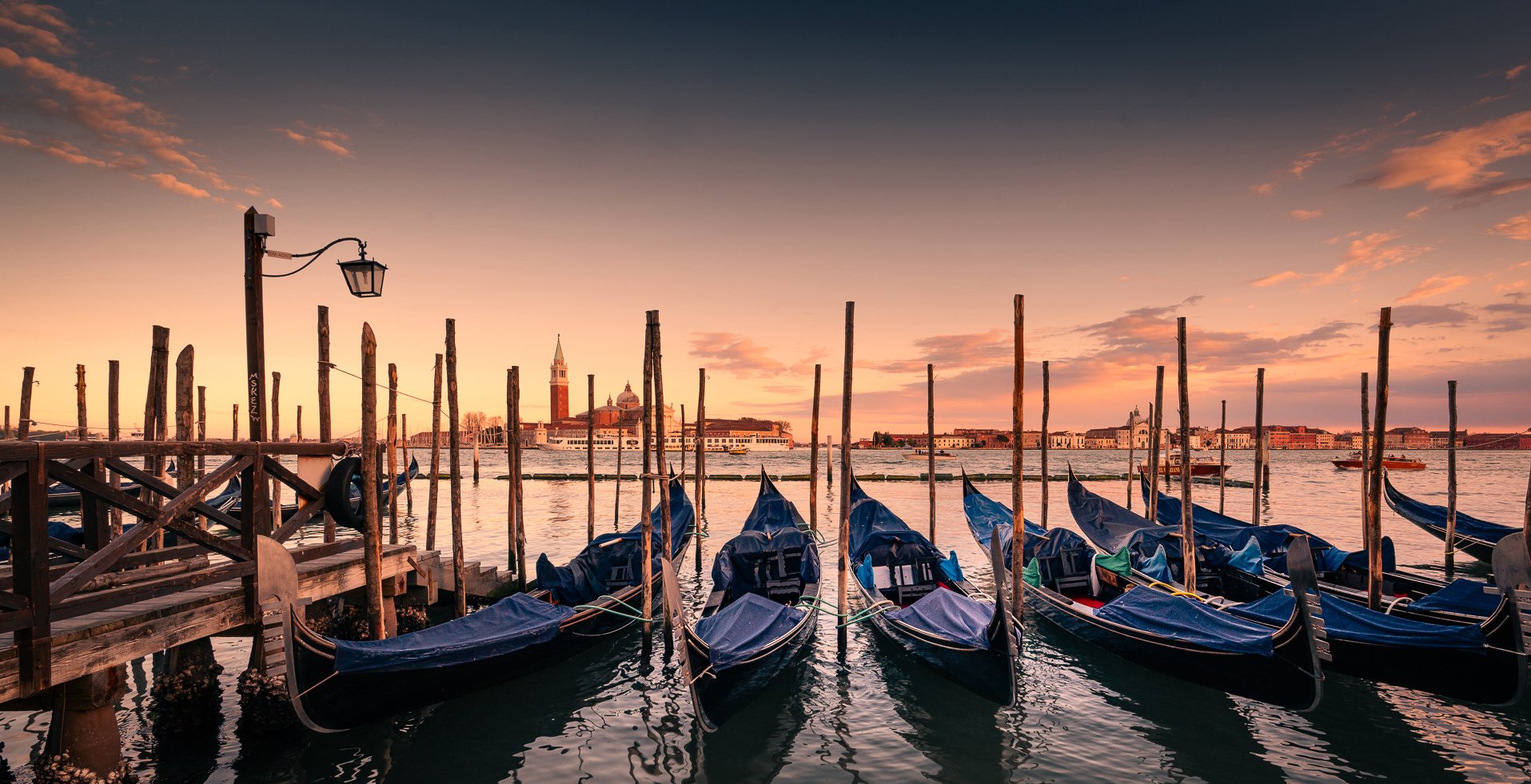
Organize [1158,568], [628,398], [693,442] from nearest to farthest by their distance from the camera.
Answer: [1158,568] → [693,442] → [628,398]

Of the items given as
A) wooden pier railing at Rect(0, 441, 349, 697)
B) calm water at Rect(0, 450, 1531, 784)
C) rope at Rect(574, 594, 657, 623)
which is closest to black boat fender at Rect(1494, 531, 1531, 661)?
calm water at Rect(0, 450, 1531, 784)

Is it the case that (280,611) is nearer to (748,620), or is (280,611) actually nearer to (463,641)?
(463,641)

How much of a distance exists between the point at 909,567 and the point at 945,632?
11.7 feet

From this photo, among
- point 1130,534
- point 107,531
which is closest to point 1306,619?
point 1130,534

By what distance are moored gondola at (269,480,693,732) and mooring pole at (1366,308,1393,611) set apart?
33.0 ft

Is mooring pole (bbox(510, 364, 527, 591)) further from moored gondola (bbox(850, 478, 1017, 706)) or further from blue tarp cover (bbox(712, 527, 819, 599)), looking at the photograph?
moored gondola (bbox(850, 478, 1017, 706))

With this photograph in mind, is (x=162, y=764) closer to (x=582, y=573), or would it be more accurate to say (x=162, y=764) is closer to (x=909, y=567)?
(x=582, y=573)

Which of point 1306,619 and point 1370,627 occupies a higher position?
point 1306,619

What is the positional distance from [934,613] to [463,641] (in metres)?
5.34

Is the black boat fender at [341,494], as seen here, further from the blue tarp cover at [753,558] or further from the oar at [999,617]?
the oar at [999,617]

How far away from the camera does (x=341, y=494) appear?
7.26 metres

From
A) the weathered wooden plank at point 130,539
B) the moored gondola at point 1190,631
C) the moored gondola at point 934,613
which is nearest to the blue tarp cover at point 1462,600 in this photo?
the moored gondola at point 1190,631

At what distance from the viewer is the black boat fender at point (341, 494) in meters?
7.26

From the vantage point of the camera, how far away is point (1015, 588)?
1017 centimetres
